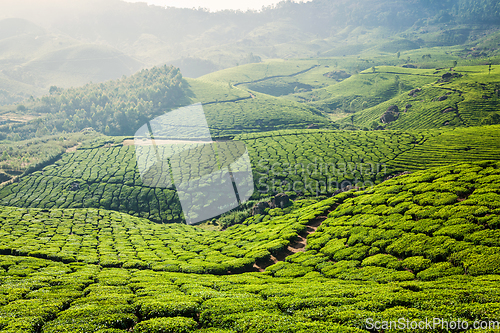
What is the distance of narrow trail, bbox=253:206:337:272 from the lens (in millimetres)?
34656

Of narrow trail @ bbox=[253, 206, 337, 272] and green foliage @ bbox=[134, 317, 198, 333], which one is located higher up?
green foliage @ bbox=[134, 317, 198, 333]

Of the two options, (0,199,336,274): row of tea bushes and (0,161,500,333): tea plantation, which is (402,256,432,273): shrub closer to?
(0,161,500,333): tea plantation

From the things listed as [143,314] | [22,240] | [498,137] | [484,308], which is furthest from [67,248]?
[498,137]

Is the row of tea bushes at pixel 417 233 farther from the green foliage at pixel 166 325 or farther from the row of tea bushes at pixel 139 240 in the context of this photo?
the green foliage at pixel 166 325

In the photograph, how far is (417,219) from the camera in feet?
102

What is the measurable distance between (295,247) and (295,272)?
7743 mm

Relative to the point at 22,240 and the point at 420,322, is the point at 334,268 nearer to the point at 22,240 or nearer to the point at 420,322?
the point at 420,322

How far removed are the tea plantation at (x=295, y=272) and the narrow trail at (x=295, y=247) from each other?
849mm

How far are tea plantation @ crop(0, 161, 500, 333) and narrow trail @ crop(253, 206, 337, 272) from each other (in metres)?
0.85

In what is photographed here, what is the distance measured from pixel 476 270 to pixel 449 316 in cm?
869

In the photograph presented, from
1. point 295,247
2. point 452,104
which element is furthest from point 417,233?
point 452,104

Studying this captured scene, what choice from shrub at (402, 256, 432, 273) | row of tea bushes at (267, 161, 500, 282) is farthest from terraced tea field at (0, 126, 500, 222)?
shrub at (402, 256, 432, 273)

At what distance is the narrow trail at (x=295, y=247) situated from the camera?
34.7m

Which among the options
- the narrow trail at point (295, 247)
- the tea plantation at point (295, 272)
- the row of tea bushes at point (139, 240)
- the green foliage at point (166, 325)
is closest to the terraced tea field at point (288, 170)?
the row of tea bushes at point (139, 240)
